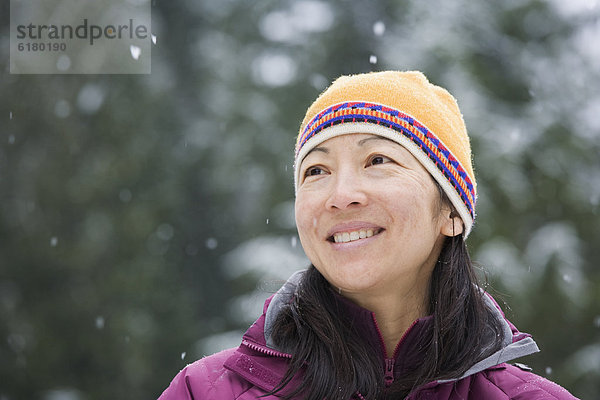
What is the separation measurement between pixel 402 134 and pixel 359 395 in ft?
2.67

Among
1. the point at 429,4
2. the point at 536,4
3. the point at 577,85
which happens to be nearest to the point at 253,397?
the point at 577,85

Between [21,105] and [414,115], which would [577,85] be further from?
[21,105]

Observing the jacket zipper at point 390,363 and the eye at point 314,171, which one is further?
the eye at point 314,171

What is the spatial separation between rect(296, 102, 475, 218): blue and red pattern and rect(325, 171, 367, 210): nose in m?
0.21

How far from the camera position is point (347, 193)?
79.6 inches

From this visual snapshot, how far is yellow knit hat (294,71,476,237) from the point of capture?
217 cm

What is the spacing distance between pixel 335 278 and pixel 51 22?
866cm

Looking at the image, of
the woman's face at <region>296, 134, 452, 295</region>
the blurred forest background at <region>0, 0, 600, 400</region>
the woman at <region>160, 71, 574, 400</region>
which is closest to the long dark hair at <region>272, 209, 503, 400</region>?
the woman at <region>160, 71, 574, 400</region>

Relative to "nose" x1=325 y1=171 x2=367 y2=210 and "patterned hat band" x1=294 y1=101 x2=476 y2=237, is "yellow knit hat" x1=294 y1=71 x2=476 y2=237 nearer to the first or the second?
"patterned hat band" x1=294 y1=101 x2=476 y2=237

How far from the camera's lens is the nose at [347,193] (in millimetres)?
2021

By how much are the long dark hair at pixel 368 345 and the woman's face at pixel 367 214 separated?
0.41ft

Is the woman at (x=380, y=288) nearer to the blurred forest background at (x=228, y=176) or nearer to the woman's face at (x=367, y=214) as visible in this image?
the woman's face at (x=367, y=214)

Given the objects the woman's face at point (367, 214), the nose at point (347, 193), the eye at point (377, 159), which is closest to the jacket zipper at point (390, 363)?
the woman's face at point (367, 214)

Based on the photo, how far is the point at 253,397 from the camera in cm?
203
